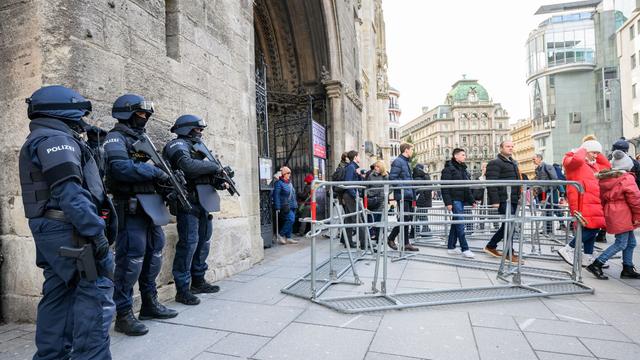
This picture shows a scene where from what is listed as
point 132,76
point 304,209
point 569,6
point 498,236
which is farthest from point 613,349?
point 569,6

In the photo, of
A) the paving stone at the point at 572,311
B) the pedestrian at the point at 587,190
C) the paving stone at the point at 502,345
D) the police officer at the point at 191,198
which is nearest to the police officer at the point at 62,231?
the police officer at the point at 191,198

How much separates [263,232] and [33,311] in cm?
477

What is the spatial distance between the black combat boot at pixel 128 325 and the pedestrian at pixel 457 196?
16.0 feet

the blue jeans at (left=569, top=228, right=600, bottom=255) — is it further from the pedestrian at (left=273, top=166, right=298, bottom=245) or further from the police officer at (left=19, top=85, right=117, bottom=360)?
the police officer at (left=19, top=85, right=117, bottom=360)

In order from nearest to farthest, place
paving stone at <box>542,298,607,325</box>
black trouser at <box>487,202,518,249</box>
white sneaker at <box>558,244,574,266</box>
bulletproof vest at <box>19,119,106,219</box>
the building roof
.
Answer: bulletproof vest at <box>19,119,106,219</box> < paving stone at <box>542,298,607,325</box> < white sneaker at <box>558,244,574,266</box> < black trouser at <box>487,202,518,249</box> < the building roof

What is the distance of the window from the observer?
186 inches

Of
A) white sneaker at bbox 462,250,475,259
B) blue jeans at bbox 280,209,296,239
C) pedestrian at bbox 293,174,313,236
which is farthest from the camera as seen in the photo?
pedestrian at bbox 293,174,313,236

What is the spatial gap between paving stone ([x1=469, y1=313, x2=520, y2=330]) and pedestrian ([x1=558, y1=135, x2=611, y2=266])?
207cm

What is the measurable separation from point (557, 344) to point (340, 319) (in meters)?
1.72

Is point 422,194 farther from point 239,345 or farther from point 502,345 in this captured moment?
point 239,345

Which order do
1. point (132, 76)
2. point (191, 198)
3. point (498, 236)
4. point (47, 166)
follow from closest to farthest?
point (47, 166), point (132, 76), point (191, 198), point (498, 236)

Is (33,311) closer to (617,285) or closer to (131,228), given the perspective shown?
(131,228)

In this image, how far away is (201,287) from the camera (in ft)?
15.0

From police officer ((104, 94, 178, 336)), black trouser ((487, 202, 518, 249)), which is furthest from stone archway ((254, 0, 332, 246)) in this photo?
police officer ((104, 94, 178, 336))
